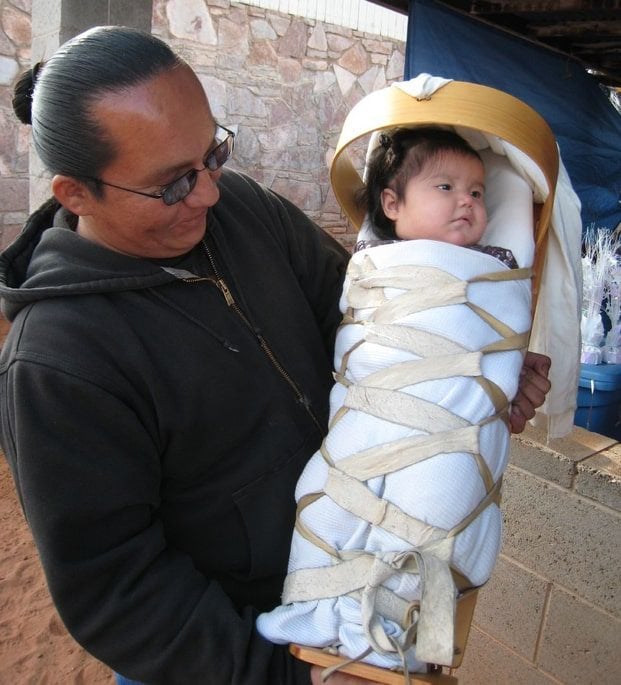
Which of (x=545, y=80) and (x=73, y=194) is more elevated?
(x=545, y=80)

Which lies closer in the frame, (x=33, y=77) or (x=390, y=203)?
(x=33, y=77)

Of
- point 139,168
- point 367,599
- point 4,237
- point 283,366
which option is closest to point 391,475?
point 367,599

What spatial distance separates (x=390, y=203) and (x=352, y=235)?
21.1 feet

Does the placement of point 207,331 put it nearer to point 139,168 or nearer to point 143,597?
point 139,168

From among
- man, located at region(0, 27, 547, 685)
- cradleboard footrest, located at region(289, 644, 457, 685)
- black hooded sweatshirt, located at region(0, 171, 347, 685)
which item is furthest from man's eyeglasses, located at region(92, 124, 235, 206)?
cradleboard footrest, located at region(289, 644, 457, 685)

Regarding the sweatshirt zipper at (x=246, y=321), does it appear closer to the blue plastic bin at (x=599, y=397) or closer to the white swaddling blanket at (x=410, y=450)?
the white swaddling blanket at (x=410, y=450)

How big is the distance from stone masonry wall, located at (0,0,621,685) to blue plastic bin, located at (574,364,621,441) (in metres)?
0.34

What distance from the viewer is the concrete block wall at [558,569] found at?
2018mm

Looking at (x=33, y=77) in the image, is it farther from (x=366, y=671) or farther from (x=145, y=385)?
(x=366, y=671)

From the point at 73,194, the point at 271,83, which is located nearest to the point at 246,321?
the point at 73,194

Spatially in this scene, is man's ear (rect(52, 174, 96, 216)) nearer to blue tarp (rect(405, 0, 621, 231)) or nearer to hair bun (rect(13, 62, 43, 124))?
hair bun (rect(13, 62, 43, 124))

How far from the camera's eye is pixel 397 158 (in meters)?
1.59

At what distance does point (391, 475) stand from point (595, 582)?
1.36 metres

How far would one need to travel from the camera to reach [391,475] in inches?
44.0
